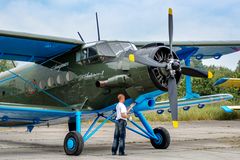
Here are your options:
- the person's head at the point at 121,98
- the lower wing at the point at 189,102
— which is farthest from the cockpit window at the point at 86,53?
the lower wing at the point at 189,102

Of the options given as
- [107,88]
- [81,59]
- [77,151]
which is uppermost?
[81,59]

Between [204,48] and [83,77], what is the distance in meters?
4.84

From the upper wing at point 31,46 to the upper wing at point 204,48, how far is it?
250 cm

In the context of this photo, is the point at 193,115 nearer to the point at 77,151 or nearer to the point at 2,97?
the point at 2,97

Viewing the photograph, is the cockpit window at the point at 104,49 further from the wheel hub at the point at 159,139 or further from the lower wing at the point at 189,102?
the lower wing at the point at 189,102

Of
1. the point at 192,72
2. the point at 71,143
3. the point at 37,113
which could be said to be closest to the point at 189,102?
the point at 192,72

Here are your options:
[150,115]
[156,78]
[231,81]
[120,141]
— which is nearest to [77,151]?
[120,141]

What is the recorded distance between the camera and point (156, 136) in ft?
40.0

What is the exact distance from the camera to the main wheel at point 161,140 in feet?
39.2

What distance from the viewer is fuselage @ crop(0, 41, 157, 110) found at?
10297 mm

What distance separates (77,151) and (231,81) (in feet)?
61.3

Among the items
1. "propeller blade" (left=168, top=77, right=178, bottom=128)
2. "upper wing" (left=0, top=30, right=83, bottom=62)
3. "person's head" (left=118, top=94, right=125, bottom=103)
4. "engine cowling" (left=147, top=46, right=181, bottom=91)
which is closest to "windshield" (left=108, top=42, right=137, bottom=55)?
"upper wing" (left=0, top=30, right=83, bottom=62)

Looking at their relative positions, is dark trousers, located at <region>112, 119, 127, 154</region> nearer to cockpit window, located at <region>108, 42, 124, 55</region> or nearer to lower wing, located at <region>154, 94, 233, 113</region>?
cockpit window, located at <region>108, 42, 124, 55</region>

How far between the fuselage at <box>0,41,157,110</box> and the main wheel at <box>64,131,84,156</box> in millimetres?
1097
